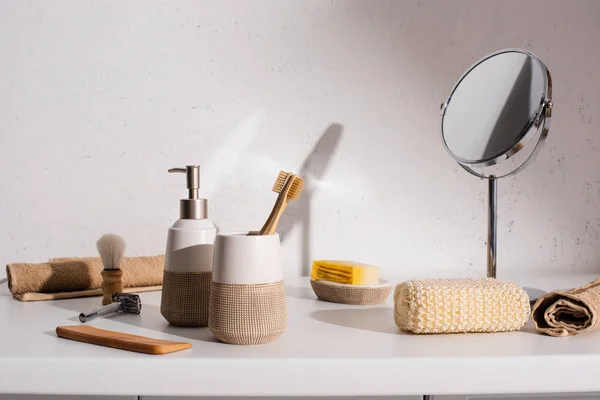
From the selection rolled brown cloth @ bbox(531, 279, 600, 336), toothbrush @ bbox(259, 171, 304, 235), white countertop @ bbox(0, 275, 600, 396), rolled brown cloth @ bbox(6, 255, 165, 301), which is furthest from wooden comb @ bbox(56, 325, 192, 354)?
rolled brown cloth @ bbox(531, 279, 600, 336)

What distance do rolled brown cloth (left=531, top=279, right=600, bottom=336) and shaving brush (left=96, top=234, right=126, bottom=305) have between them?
54cm

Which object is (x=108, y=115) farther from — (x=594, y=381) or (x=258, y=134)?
(x=594, y=381)

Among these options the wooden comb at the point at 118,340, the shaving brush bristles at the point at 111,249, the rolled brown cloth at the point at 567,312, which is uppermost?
the shaving brush bristles at the point at 111,249

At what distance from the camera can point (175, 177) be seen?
108cm

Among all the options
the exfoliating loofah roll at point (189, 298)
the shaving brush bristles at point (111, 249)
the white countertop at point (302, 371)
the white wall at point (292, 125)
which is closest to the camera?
the white countertop at point (302, 371)

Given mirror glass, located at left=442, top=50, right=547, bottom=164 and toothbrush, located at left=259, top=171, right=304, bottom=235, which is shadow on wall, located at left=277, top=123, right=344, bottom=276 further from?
toothbrush, located at left=259, top=171, right=304, bottom=235

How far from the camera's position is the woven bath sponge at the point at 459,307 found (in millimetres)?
618

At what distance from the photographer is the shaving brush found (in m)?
0.79

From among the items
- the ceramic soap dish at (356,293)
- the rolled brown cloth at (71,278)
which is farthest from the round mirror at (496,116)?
the rolled brown cloth at (71,278)

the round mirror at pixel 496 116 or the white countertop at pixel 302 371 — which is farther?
the round mirror at pixel 496 116

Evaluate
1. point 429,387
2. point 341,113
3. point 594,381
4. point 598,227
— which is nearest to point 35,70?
point 341,113

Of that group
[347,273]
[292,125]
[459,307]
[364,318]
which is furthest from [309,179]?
[459,307]

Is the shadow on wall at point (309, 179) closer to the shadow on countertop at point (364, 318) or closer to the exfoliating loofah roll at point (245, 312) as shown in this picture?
the shadow on countertop at point (364, 318)

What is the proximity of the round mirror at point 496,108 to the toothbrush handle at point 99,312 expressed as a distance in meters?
0.53
